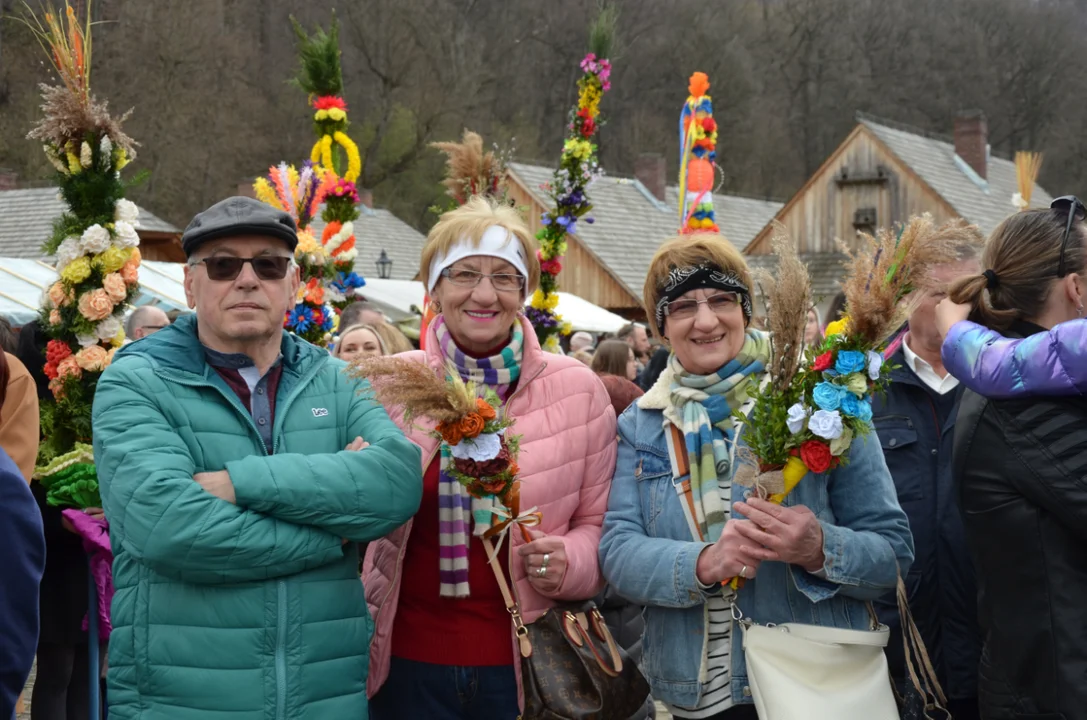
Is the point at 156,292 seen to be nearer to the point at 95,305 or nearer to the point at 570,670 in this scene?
the point at 95,305

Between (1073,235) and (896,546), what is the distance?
892 millimetres

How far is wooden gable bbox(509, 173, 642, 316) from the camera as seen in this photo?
100 feet

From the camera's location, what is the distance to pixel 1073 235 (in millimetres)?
2748

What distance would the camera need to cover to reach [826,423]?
265 cm

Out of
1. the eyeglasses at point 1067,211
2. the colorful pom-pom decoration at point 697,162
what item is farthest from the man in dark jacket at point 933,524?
the colorful pom-pom decoration at point 697,162

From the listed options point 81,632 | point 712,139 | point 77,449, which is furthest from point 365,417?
point 712,139

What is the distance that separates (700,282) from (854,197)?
31.0 meters

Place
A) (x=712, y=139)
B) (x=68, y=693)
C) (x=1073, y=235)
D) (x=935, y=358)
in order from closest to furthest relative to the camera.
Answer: (x=1073, y=235)
(x=935, y=358)
(x=68, y=693)
(x=712, y=139)

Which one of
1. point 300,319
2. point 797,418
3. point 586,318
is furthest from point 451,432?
point 586,318

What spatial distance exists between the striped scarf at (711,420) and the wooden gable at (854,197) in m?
28.9

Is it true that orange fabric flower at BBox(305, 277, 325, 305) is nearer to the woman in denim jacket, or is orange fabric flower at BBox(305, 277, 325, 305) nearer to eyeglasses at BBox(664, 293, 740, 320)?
the woman in denim jacket

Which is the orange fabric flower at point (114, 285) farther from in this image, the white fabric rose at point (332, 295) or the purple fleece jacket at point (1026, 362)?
the purple fleece jacket at point (1026, 362)

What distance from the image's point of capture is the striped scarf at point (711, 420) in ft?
A: 9.59

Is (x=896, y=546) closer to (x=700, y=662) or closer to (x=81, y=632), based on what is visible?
(x=700, y=662)
